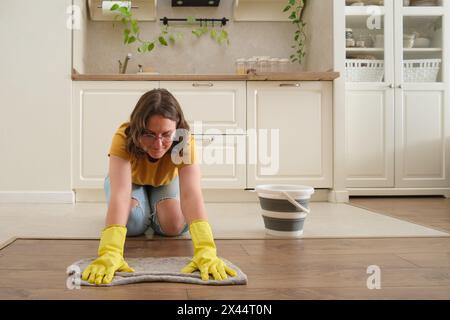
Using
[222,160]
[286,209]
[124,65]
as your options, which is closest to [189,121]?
[222,160]

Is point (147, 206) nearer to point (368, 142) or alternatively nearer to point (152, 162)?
point (152, 162)

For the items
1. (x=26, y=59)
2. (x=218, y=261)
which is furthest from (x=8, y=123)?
(x=218, y=261)

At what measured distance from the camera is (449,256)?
135cm

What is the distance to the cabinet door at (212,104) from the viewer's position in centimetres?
301

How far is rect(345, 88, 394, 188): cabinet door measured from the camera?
3326mm

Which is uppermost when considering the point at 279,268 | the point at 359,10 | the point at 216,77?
the point at 359,10

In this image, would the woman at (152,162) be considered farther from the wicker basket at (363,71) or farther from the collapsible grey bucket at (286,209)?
the wicker basket at (363,71)

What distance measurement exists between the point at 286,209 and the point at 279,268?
51 centimetres

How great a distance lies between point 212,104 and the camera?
3.02 meters

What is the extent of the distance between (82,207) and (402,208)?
1928 mm

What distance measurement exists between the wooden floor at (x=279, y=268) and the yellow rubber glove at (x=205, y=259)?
6cm

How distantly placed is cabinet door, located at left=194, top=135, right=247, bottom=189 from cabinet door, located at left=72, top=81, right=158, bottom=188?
569mm

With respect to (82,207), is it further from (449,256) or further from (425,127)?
(425,127)

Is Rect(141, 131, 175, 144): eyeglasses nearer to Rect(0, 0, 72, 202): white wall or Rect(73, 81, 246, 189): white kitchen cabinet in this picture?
Rect(73, 81, 246, 189): white kitchen cabinet
